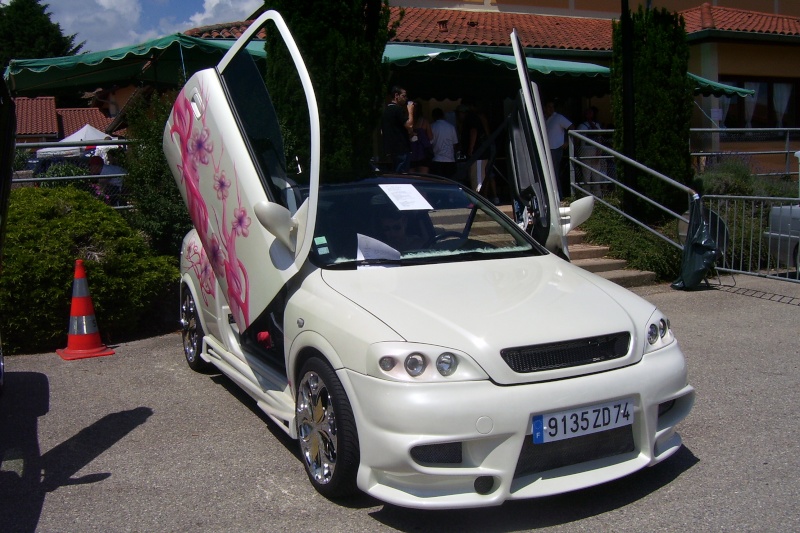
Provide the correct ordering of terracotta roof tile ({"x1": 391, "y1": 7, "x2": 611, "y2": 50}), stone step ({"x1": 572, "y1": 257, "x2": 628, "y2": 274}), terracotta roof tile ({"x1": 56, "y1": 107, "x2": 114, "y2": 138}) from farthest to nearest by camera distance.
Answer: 1. terracotta roof tile ({"x1": 56, "y1": 107, "x2": 114, "y2": 138})
2. terracotta roof tile ({"x1": 391, "y1": 7, "x2": 611, "y2": 50})
3. stone step ({"x1": 572, "y1": 257, "x2": 628, "y2": 274})

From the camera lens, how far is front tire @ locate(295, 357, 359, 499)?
368 centimetres

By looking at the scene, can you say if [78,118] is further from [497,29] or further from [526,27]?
[497,29]

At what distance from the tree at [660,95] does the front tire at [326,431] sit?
8.15m

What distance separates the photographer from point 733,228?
33.5 feet

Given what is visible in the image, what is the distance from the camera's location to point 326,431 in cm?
389

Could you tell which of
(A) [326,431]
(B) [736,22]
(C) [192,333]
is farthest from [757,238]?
(B) [736,22]

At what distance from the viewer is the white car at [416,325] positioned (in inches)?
136

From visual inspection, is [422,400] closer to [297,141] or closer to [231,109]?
[231,109]

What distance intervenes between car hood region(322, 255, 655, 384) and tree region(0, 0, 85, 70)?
65533 mm

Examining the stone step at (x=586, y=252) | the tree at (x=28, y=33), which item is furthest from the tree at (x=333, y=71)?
the tree at (x=28, y=33)

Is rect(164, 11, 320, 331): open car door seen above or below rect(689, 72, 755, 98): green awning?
below

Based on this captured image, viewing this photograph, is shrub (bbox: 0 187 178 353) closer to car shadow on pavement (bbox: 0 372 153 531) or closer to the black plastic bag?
car shadow on pavement (bbox: 0 372 153 531)

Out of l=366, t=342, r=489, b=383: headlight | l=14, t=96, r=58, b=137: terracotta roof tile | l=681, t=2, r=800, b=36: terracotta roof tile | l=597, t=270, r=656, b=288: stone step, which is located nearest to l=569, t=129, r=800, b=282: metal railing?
l=597, t=270, r=656, b=288: stone step

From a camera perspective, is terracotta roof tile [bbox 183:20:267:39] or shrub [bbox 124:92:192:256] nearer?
shrub [bbox 124:92:192:256]
